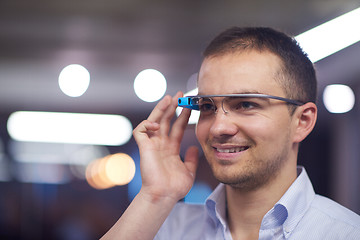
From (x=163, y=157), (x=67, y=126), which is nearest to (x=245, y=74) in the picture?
(x=163, y=157)

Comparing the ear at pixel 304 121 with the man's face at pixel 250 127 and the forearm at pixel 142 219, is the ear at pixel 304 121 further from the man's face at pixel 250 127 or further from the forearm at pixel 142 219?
the forearm at pixel 142 219

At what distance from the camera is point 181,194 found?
184cm

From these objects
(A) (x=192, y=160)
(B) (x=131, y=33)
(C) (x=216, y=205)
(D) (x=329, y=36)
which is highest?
(B) (x=131, y=33)

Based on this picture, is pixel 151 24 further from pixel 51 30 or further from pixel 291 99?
pixel 291 99

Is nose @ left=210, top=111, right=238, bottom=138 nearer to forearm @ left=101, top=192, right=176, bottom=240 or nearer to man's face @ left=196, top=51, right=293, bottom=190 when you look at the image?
man's face @ left=196, top=51, right=293, bottom=190

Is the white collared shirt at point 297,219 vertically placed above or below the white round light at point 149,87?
below

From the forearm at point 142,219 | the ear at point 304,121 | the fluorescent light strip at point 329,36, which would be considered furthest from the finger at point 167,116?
the fluorescent light strip at point 329,36

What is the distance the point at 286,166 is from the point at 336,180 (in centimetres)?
338

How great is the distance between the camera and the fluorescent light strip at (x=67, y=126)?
6.19m

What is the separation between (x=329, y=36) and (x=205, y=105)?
48.3 inches

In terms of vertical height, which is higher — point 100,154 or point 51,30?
point 51,30

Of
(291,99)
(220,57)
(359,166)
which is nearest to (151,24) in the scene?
(220,57)

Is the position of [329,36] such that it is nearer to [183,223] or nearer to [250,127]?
[250,127]

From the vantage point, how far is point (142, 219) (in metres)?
1.72
